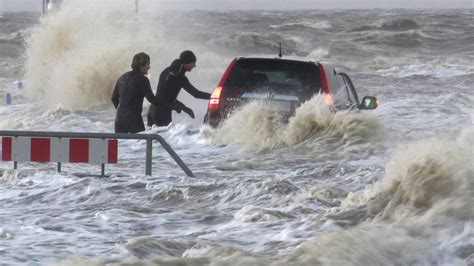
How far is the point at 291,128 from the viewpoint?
12477mm

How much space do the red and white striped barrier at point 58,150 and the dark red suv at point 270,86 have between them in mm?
2577

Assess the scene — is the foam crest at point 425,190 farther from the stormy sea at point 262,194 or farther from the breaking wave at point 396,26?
the breaking wave at point 396,26

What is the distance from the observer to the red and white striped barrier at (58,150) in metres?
9.45

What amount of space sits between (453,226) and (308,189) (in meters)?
2.49

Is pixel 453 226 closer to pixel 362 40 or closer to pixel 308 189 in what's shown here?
pixel 308 189

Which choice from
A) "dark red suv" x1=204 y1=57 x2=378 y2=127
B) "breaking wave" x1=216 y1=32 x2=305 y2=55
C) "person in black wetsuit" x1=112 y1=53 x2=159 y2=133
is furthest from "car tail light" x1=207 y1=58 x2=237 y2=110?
"breaking wave" x1=216 y1=32 x2=305 y2=55

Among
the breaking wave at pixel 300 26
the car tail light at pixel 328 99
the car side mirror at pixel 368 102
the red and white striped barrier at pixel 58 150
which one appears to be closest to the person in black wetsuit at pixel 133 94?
the red and white striped barrier at pixel 58 150

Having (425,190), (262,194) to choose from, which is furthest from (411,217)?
(262,194)

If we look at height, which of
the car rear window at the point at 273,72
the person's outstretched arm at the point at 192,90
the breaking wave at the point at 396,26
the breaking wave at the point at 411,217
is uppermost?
the car rear window at the point at 273,72

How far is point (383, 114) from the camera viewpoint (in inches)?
760

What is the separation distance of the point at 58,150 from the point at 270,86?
10.9 ft

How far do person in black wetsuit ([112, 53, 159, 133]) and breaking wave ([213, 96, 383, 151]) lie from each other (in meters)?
1.73

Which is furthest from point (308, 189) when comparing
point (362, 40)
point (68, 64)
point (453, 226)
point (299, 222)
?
point (362, 40)

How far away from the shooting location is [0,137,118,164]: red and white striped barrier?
31.0ft
